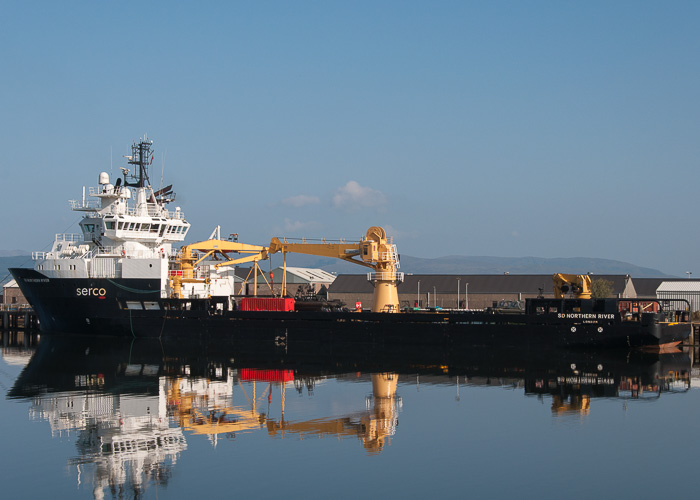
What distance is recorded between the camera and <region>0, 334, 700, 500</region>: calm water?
16.5m

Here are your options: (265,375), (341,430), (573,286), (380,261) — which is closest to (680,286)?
(573,286)

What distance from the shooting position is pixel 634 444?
782 inches

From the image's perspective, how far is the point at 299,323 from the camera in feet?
138

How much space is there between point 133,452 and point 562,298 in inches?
1049

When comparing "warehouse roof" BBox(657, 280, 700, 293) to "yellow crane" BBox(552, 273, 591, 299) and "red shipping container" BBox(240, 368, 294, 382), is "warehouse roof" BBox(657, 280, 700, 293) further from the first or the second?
"red shipping container" BBox(240, 368, 294, 382)

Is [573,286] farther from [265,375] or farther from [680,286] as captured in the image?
[680,286]

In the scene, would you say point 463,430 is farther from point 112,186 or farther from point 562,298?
point 112,186

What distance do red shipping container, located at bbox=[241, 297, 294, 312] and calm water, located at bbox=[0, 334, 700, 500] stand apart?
7.51m

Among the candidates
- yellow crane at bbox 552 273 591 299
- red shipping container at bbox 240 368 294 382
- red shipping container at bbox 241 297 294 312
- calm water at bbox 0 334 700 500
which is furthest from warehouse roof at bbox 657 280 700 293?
red shipping container at bbox 240 368 294 382

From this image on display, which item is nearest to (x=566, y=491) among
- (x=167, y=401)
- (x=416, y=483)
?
(x=416, y=483)

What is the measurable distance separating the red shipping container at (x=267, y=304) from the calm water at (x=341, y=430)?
751 centimetres

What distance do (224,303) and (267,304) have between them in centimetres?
270

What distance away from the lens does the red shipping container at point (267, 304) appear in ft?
143

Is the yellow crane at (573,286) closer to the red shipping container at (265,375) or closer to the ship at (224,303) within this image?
the ship at (224,303)
